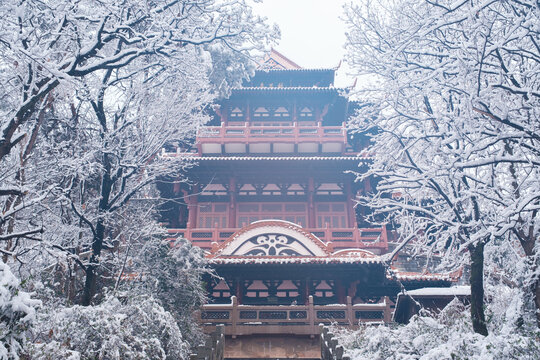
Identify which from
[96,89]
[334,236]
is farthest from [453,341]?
[334,236]

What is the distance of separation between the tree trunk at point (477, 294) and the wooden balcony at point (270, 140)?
12.9m

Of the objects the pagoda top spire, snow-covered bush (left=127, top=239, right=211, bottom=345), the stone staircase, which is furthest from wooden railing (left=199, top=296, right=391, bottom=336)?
the pagoda top spire

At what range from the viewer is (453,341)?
5000 mm

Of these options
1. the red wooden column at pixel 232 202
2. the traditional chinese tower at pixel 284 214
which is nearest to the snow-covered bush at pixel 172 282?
the traditional chinese tower at pixel 284 214

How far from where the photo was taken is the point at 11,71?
6805mm

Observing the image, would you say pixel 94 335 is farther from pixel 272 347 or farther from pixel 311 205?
pixel 311 205

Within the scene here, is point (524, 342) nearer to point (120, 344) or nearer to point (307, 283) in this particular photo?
point (120, 344)

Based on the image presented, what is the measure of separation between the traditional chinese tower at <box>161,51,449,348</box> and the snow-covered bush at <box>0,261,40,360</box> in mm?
6722

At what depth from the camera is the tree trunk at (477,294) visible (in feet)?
18.4

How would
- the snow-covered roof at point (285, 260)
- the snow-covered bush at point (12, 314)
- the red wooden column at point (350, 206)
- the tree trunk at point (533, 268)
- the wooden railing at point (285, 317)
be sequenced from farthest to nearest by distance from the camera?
the red wooden column at point (350, 206)
the snow-covered roof at point (285, 260)
the wooden railing at point (285, 317)
the tree trunk at point (533, 268)
the snow-covered bush at point (12, 314)

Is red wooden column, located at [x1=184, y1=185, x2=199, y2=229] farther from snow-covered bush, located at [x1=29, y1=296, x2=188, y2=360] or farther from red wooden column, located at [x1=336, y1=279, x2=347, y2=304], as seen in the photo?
snow-covered bush, located at [x1=29, y1=296, x2=188, y2=360]

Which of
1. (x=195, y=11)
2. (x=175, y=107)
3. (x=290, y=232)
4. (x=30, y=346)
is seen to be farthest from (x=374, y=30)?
(x=290, y=232)

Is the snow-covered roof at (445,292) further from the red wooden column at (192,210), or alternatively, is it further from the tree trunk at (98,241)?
the red wooden column at (192,210)

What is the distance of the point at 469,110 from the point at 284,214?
13668 millimetres
